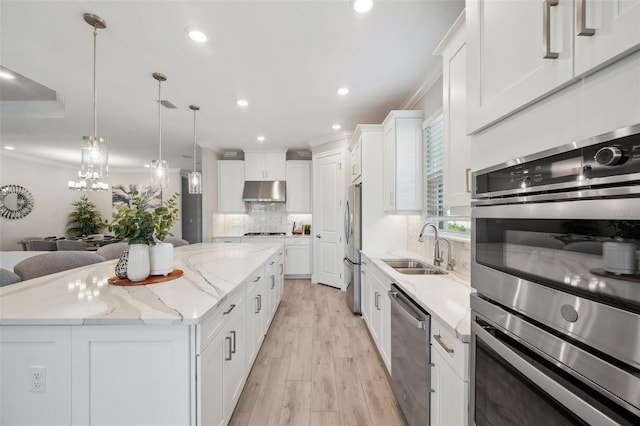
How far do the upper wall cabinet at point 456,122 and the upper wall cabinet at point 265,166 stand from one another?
13.7 feet

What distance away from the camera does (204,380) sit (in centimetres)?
117

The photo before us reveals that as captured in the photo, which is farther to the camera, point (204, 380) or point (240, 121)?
point (240, 121)

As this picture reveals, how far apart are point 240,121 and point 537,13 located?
3795 millimetres

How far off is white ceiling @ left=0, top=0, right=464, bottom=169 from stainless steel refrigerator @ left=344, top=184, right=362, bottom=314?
1.17 m

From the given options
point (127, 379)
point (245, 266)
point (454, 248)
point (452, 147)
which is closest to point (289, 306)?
point (245, 266)

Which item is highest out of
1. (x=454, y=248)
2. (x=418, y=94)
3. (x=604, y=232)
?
(x=418, y=94)

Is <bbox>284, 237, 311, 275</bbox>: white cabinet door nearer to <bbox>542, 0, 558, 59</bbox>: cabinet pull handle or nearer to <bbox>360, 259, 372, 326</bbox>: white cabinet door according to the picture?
<bbox>360, 259, 372, 326</bbox>: white cabinet door

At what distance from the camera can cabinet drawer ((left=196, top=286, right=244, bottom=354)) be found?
3.73ft

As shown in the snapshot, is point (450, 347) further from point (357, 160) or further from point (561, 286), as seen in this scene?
point (357, 160)

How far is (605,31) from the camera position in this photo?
0.50m

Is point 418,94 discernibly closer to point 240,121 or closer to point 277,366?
point 240,121

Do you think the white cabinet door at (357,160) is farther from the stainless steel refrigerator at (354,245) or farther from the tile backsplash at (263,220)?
→ the tile backsplash at (263,220)

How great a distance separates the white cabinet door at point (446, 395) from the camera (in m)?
1.01

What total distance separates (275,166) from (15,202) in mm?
5946
